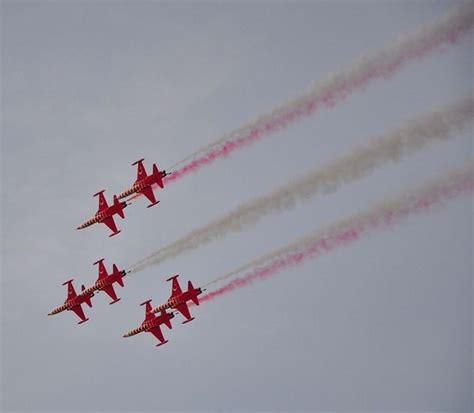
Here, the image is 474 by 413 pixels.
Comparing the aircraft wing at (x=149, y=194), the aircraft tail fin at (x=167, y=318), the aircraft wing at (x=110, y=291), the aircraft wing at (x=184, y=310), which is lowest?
the aircraft wing at (x=184, y=310)

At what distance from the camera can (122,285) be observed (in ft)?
330

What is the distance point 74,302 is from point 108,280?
466cm

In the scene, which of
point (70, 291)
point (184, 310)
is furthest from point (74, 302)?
point (184, 310)

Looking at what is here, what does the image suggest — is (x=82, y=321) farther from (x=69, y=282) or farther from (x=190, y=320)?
(x=190, y=320)

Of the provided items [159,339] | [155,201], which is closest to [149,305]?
[159,339]

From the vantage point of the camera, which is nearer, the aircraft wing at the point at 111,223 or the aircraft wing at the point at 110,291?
the aircraft wing at the point at 111,223

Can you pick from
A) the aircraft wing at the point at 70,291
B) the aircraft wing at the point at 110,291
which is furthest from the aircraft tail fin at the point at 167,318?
the aircraft wing at the point at 70,291

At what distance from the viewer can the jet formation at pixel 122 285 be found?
9675cm

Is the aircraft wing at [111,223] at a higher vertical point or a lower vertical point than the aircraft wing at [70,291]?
higher

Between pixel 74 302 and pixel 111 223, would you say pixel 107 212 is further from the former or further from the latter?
pixel 74 302

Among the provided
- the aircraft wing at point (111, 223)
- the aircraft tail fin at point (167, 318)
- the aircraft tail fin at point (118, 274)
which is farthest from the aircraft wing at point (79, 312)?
the aircraft wing at point (111, 223)

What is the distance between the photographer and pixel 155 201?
96.8m

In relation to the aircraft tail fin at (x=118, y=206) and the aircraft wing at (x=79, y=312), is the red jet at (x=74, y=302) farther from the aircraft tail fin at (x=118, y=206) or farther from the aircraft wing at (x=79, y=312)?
the aircraft tail fin at (x=118, y=206)

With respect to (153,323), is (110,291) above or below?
above
